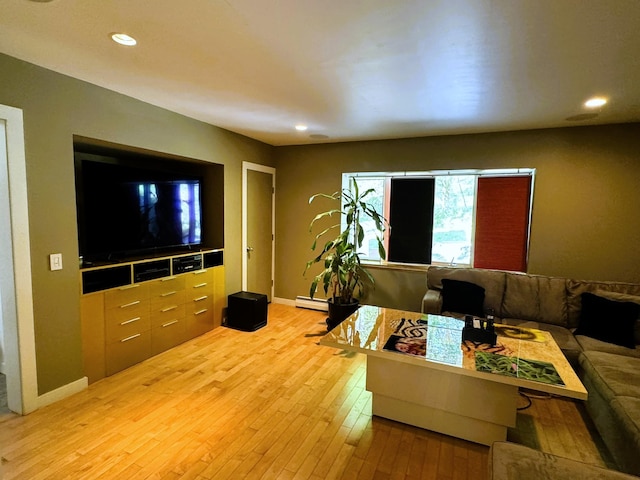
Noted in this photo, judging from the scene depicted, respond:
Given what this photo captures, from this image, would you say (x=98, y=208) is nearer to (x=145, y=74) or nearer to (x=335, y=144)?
(x=145, y=74)

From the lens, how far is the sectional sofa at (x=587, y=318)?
196 cm

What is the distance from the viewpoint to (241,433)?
2.23m

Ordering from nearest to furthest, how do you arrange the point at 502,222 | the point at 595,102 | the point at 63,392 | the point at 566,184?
the point at 63,392
the point at 595,102
the point at 566,184
the point at 502,222

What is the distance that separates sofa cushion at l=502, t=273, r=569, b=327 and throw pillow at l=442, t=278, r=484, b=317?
0.99 feet

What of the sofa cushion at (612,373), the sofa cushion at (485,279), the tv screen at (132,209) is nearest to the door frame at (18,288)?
the tv screen at (132,209)

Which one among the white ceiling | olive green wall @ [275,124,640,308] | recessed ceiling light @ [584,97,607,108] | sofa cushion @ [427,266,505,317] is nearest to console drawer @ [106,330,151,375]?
the white ceiling

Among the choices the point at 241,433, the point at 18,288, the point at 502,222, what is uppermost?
the point at 502,222

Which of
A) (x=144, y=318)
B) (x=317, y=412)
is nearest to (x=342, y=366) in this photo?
(x=317, y=412)

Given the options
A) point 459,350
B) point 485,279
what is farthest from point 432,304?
point 459,350

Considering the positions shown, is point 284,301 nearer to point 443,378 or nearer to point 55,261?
point 55,261

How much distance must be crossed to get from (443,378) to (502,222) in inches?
100

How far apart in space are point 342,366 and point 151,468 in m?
1.78

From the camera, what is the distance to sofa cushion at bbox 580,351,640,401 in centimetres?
207

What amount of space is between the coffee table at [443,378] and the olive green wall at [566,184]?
175 centimetres
